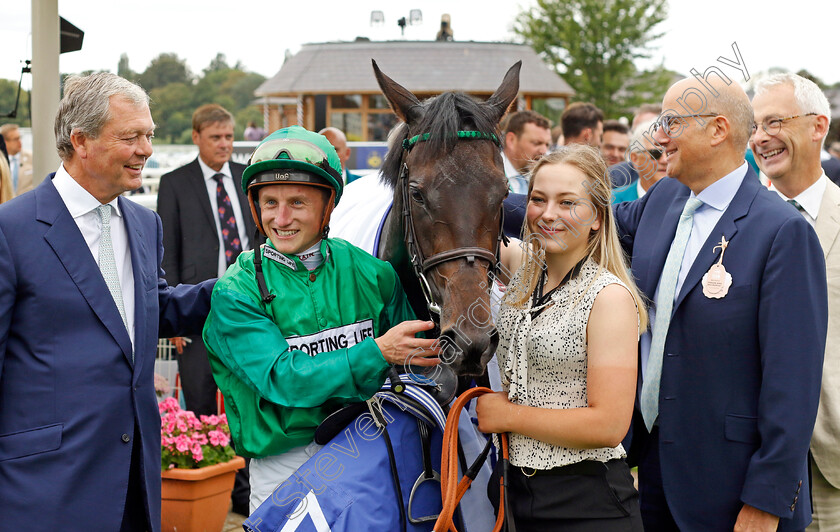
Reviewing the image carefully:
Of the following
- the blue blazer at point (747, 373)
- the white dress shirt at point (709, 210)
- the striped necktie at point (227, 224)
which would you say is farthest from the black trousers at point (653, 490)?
the striped necktie at point (227, 224)

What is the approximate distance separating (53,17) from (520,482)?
3461 mm

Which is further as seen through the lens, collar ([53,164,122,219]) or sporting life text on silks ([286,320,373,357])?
collar ([53,164,122,219])

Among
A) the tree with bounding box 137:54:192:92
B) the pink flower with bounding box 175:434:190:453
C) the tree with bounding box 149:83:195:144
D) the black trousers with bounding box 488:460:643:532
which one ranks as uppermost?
the tree with bounding box 137:54:192:92

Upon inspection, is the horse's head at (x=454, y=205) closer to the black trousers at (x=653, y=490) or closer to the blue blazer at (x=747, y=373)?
the blue blazer at (x=747, y=373)

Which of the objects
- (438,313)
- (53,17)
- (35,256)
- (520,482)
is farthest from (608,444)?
(53,17)

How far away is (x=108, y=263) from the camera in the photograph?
7.67 feet

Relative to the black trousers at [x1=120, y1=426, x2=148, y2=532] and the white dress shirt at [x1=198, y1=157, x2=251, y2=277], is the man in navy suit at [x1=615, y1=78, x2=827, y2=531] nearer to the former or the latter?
the black trousers at [x1=120, y1=426, x2=148, y2=532]

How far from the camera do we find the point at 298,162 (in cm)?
218

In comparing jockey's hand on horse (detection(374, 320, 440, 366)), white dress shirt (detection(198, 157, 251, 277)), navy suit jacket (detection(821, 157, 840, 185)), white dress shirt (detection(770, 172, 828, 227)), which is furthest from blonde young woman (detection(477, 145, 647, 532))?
navy suit jacket (detection(821, 157, 840, 185))

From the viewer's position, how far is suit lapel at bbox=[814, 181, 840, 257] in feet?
9.30

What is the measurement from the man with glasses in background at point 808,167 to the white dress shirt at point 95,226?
2.48 m

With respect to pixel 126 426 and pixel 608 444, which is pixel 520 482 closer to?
pixel 608 444

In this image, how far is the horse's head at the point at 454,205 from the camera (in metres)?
A: 2.09

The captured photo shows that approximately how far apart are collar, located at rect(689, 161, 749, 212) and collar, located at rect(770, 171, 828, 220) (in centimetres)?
64
